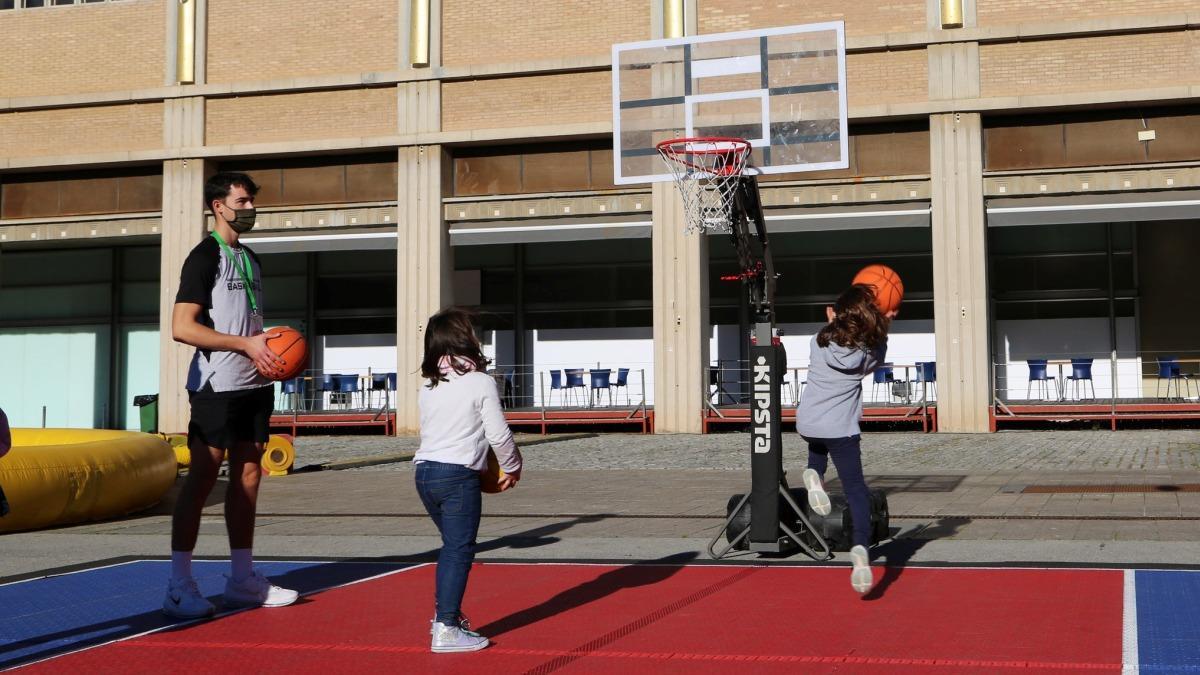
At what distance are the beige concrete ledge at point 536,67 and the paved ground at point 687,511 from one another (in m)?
8.50

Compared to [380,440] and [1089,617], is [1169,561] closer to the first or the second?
[1089,617]

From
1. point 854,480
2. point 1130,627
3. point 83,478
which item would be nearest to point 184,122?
point 83,478

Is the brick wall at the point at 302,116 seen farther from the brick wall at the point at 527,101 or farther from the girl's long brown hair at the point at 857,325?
the girl's long brown hair at the point at 857,325

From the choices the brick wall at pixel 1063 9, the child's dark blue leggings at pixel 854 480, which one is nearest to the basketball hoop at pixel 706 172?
the child's dark blue leggings at pixel 854 480

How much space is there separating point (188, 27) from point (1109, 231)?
859 inches

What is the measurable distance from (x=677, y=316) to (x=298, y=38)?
10.5 m

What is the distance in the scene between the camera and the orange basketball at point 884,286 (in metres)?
7.23

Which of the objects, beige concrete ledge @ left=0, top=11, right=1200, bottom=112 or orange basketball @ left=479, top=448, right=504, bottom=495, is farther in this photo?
beige concrete ledge @ left=0, top=11, right=1200, bottom=112

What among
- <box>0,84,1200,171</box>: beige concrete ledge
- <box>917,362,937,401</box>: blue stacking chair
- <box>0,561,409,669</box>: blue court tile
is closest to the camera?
<box>0,561,409,669</box>: blue court tile

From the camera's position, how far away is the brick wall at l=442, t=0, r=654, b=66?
26.8 meters

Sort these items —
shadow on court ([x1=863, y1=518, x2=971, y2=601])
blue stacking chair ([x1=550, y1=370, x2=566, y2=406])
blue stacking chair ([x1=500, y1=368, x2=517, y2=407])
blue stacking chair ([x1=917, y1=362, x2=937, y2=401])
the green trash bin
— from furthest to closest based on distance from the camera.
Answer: blue stacking chair ([x1=500, y1=368, x2=517, y2=407]) < blue stacking chair ([x1=550, y1=370, x2=566, y2=406]) < blue stacking chair ([x1=917, y1=362, x2=937, y2=401]) < the green trash bin < shadow on court ([x1=863, y1=518, x2=971, y2=601])

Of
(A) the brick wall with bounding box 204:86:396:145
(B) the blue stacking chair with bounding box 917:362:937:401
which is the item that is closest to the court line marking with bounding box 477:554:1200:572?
A: (B) the blue stacking chair with bounding box 917:362:937:401

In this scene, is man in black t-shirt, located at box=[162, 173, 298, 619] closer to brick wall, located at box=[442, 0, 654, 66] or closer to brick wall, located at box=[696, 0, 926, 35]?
brick wall, located at box=[696, 0, 926, 35]

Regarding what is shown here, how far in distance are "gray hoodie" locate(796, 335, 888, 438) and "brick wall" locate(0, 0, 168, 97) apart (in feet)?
83.7
